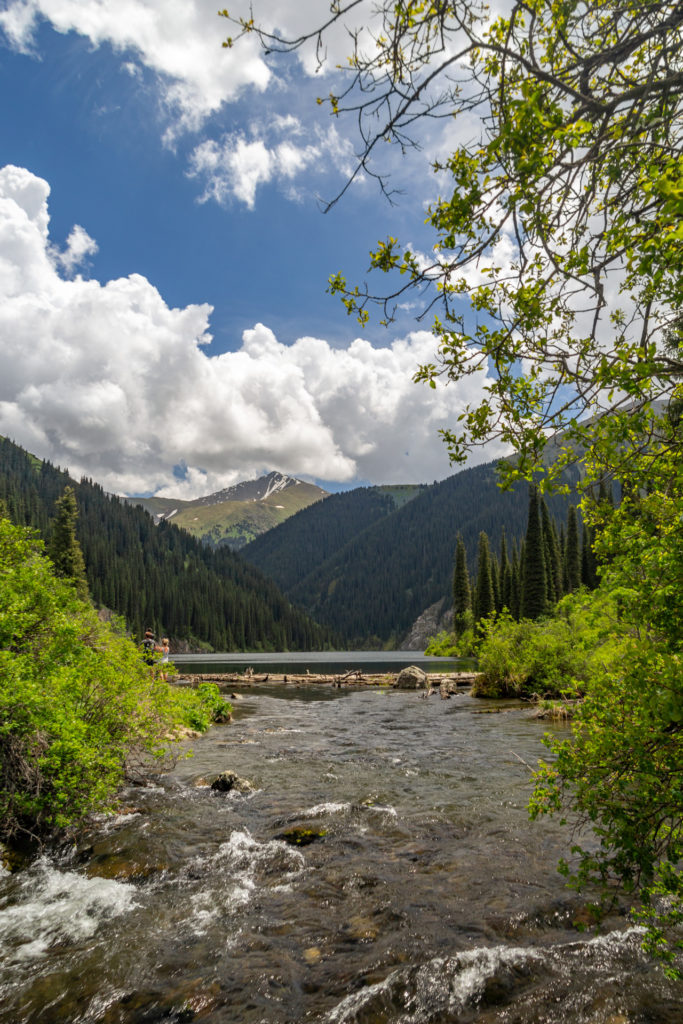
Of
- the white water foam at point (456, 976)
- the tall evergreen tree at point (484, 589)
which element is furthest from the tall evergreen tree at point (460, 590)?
the white water foam at point (456, 976)

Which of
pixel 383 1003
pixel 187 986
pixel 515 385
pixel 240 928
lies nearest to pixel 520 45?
pixel 515 385

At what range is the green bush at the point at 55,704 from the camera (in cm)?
938

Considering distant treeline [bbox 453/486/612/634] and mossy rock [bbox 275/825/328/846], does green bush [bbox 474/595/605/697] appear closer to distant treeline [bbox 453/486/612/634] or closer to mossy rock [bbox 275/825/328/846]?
mossy rock [bbox 275/825/328/846]

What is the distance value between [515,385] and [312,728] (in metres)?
24.1

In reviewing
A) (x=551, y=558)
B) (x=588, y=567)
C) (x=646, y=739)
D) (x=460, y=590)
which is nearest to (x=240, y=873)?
(x=646, y=739)

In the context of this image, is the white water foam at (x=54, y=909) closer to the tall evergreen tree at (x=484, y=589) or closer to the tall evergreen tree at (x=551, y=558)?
the tall evergreen tree at (x=551, y=558)

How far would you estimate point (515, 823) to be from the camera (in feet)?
37.8

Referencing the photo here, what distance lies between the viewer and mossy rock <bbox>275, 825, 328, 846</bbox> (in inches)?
430

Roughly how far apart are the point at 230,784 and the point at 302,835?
4.47 meters

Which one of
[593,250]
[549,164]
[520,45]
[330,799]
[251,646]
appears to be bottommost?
[251,646]

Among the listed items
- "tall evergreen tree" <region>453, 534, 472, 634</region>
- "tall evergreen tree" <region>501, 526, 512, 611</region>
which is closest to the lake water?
"tall evergreen tree" <region>453, 534, 472, 634</region>

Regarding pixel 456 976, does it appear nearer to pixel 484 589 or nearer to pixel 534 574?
pixel 534 574

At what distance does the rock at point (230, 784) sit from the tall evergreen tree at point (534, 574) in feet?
203

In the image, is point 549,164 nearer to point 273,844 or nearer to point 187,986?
point 187,986
